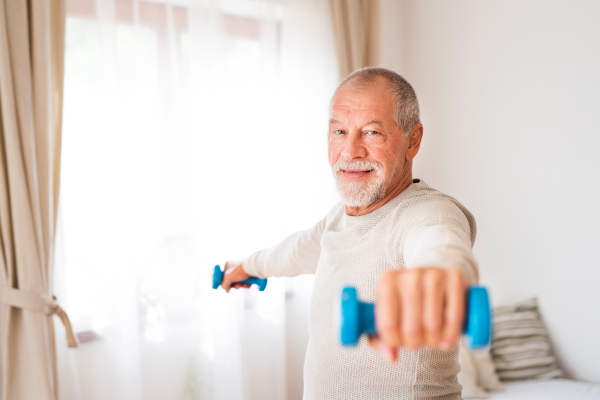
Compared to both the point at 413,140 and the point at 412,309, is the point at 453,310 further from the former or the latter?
the point at 413,140

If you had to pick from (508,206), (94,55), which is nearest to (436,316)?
(94,55)

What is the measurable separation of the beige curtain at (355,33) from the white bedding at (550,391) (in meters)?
1.99

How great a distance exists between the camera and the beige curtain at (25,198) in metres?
1.65

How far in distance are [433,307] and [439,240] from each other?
0.80ft

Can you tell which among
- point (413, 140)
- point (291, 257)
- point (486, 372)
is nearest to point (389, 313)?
point (413, 140)

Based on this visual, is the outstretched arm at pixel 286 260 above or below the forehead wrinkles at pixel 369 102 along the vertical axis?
below

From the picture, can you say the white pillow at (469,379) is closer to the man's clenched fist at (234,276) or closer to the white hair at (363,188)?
the man's clenched fist at (234,276)

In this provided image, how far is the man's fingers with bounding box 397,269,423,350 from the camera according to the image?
444 mm

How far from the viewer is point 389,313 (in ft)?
1.47

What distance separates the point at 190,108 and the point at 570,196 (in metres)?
2.06

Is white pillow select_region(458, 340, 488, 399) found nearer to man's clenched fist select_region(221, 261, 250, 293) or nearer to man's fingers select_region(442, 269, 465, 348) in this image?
man's clenched fist select_region(221, 261, 250, 293)

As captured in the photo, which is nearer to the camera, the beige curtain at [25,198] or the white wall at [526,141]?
the beige curtain at [25,198]

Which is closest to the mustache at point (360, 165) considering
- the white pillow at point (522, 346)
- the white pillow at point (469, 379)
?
the white pillow at point (469, 379)

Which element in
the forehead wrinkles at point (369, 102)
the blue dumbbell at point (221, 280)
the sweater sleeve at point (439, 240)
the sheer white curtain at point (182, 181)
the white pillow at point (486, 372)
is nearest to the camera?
the sweater sleeve at point (439, 240)
